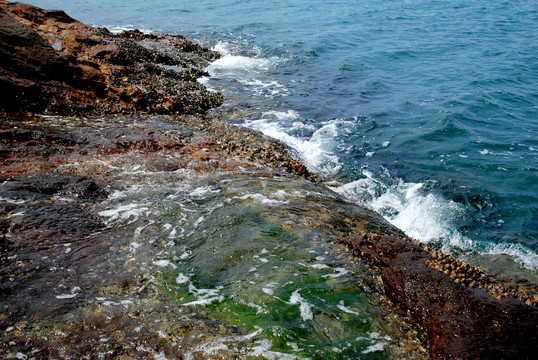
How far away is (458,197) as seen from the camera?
1034cm

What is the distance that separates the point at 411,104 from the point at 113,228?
15576 mm

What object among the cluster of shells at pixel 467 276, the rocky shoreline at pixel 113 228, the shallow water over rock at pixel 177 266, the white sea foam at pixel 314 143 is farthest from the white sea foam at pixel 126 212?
the white sea foam at pixel 314 143

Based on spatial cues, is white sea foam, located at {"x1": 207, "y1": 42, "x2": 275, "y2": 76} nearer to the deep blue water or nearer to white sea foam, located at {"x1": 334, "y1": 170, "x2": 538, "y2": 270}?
the deep blue water

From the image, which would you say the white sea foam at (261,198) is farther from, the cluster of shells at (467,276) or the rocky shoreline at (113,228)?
the cluster of shells at (467,276)

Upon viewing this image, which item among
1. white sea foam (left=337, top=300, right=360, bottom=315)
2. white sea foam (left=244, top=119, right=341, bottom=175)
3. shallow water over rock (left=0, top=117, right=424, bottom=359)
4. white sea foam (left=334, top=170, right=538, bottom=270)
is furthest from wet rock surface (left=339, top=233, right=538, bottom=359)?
white sea foam (left=244, top=119, right=341, bottom=175)

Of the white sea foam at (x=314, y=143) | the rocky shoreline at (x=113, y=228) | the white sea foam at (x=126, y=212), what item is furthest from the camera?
the white sea foam at (x=314, y=143)

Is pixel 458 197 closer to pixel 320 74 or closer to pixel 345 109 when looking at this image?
pixel 345 109

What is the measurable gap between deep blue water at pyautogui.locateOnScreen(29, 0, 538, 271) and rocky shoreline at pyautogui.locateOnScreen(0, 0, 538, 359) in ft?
6.72

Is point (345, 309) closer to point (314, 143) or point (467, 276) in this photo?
point (467, 276)

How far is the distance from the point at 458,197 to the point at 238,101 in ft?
34.1

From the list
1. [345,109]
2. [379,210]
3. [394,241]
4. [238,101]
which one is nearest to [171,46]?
[238,101]

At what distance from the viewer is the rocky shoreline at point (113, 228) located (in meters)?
4.24

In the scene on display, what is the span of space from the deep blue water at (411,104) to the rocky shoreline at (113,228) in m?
2.05

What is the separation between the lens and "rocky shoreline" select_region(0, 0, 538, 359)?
4242mm
